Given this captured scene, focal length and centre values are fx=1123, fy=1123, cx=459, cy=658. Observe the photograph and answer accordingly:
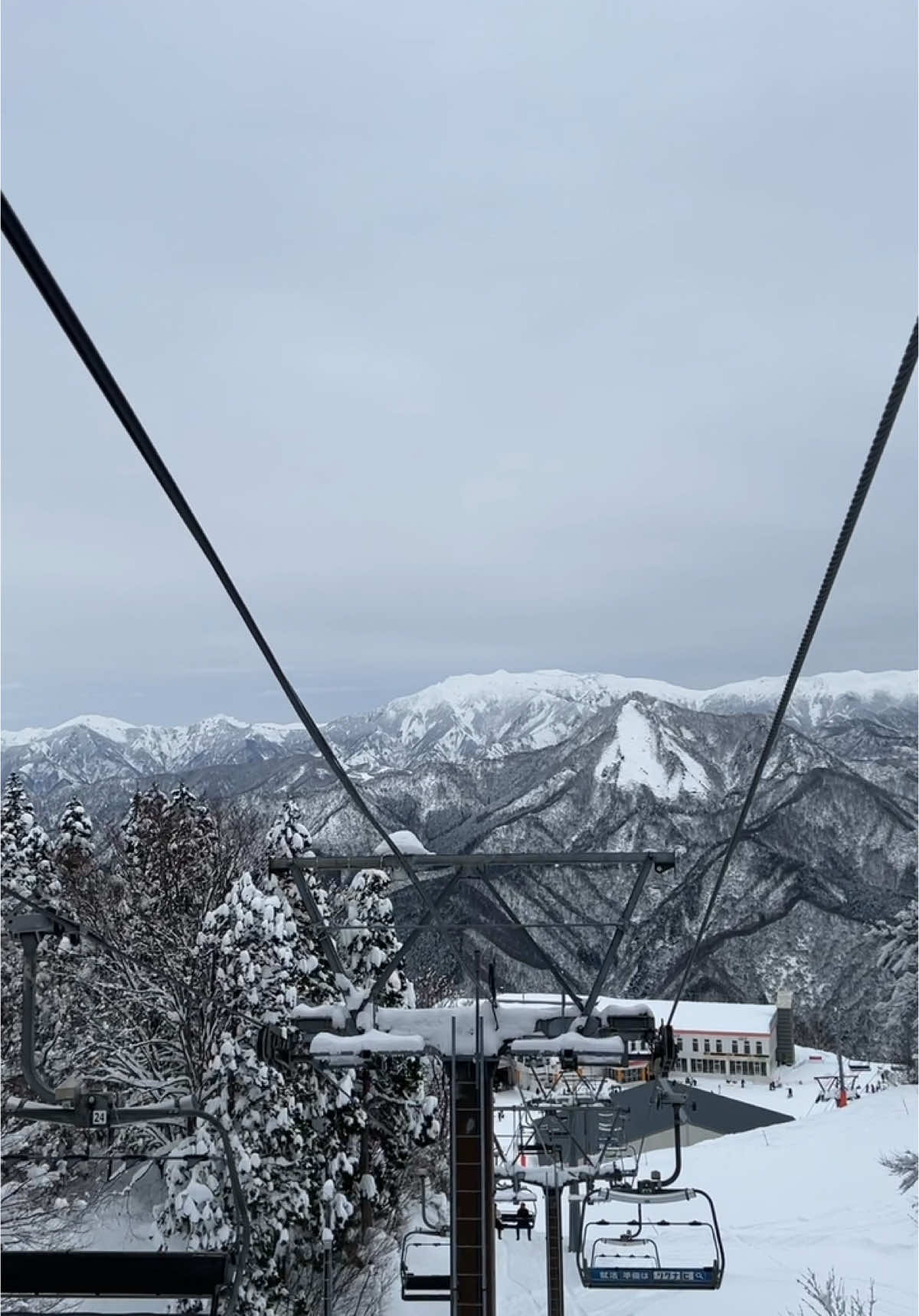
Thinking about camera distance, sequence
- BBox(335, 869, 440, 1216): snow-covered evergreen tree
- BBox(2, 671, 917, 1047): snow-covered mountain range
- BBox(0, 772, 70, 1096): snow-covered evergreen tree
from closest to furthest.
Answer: BBox(0, 772, 70, 1096): snow-covered evergreen tree, BBox(335, 869, 440, 1216): snow-covered evergreen tree, BBox(2, 671, 917, 1047): snow-covered mountain range

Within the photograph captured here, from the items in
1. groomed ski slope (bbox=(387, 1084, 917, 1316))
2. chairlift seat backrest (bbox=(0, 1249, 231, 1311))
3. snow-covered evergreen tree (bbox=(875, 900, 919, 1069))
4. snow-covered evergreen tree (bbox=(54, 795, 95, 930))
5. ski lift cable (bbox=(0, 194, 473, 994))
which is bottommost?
groomed ski slope (bbox=(387, 1084, 917, 1316))

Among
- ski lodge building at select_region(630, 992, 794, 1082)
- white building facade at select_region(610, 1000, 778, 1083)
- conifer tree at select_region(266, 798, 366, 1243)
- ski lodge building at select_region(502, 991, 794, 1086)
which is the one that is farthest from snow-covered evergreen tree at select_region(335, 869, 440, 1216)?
ski lodge building at select_region(630, 992, 794, 1082)

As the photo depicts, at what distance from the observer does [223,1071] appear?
1838 centimetres

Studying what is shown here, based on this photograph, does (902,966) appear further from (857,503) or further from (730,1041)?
(730,1041)

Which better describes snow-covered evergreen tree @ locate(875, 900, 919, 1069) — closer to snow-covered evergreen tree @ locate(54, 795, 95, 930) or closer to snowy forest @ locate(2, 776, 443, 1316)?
snowy forest @ locate(2, 776, 443, 1316)

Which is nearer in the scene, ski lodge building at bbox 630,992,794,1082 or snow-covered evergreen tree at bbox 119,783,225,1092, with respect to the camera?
snow-covered evergreen tree at bbox 119,783,225,1092

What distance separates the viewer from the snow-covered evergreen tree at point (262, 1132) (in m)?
17.3

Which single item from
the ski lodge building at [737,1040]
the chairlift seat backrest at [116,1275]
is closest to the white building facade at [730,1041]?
the ski lodge building at [737,1040]

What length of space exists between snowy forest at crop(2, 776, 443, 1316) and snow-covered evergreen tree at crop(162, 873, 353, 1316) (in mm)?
36

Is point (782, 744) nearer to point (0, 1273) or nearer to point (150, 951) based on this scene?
point (150, 951)

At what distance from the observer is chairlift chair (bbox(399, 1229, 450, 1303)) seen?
12.1 m

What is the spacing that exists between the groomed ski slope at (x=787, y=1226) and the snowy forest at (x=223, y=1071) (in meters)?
3.85

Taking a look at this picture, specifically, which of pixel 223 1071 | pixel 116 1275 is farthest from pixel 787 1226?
pixel 116 1275

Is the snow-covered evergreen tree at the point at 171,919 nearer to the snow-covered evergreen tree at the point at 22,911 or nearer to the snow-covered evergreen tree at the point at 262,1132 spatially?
the snow-covered evergreen tree at the point at 262,1132
